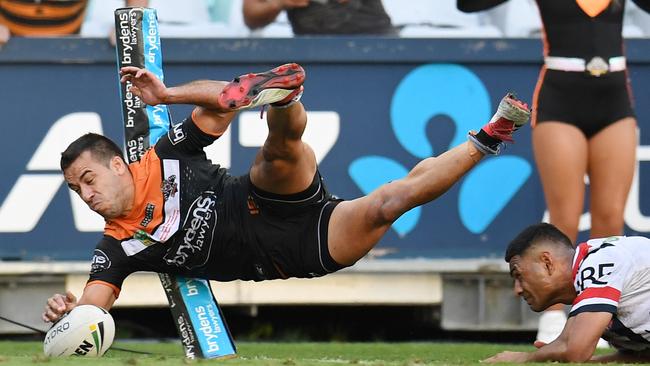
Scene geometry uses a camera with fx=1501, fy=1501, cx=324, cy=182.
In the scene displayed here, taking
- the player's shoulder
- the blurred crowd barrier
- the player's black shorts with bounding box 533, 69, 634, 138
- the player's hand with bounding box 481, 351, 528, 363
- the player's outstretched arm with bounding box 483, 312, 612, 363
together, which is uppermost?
the blurred crowd barrier

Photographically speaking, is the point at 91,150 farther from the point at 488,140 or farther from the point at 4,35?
the point at 4,35

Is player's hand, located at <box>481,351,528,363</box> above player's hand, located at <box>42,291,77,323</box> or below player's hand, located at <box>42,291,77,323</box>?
below

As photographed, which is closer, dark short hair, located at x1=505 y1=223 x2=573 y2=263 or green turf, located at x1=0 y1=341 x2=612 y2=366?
dark short hair, located at x1=505 y1=223 x2=573 y2=263

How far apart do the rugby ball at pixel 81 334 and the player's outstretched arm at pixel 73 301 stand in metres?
0.10

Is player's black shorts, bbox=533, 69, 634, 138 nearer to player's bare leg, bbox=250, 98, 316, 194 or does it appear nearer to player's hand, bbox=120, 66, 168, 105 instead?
player's bare leg, bbox=250, 98, 316, 194

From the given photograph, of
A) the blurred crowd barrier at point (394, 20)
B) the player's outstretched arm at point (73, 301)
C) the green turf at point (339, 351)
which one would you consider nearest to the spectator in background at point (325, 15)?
the blurred crowd barrier at point (394, 20)

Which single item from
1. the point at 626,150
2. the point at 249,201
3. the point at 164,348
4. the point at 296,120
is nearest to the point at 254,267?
the point at 249,201

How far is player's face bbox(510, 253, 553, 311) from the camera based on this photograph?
7.09 m

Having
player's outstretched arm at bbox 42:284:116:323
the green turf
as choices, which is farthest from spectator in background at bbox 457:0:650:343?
player's outstretched arm at bbox 42:284:116:323

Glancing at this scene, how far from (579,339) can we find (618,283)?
0.33 m

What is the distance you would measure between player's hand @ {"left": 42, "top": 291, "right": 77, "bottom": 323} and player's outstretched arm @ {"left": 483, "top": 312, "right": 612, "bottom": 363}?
2276mm

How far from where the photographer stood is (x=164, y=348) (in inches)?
362

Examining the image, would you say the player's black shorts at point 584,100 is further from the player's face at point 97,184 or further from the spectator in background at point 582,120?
the player's face at point 97,184

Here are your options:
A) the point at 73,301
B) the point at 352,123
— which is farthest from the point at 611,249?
the point at 352,123
